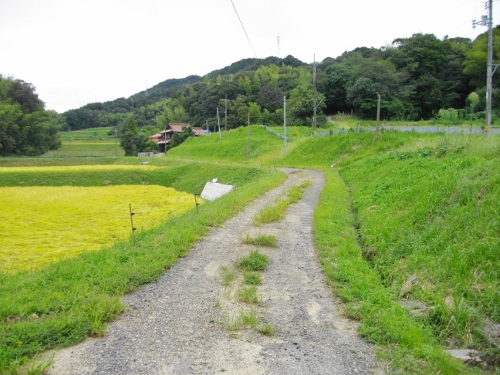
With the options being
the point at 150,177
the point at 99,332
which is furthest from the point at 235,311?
the point at 150,177

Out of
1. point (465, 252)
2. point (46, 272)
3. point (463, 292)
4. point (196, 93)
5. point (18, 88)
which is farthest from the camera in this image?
point (196, 93)

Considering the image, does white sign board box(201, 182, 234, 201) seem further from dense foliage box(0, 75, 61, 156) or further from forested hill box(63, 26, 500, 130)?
dense foliage box(0, 75, 61, 156)

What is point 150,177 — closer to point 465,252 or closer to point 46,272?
point 46,272

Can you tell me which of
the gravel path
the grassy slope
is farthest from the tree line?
the gravel path

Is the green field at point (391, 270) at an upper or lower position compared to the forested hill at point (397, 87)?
lower

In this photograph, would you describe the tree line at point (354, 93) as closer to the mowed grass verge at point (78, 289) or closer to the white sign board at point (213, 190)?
→ the white sign board at point (213, 190)

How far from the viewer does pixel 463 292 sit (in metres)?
4.44

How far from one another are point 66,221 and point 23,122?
5206cm

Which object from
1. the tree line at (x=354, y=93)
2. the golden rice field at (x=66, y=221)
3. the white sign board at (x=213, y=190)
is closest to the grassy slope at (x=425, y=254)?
the golden rice field at (x=66, y=221)

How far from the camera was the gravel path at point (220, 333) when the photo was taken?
3330 mm

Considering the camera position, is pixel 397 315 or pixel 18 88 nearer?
pixel 397 315

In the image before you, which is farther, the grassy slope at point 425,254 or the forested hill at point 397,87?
the forested hill at point 397,87

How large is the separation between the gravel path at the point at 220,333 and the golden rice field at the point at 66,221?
4570 millimetres

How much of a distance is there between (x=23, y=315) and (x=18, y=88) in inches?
2756
